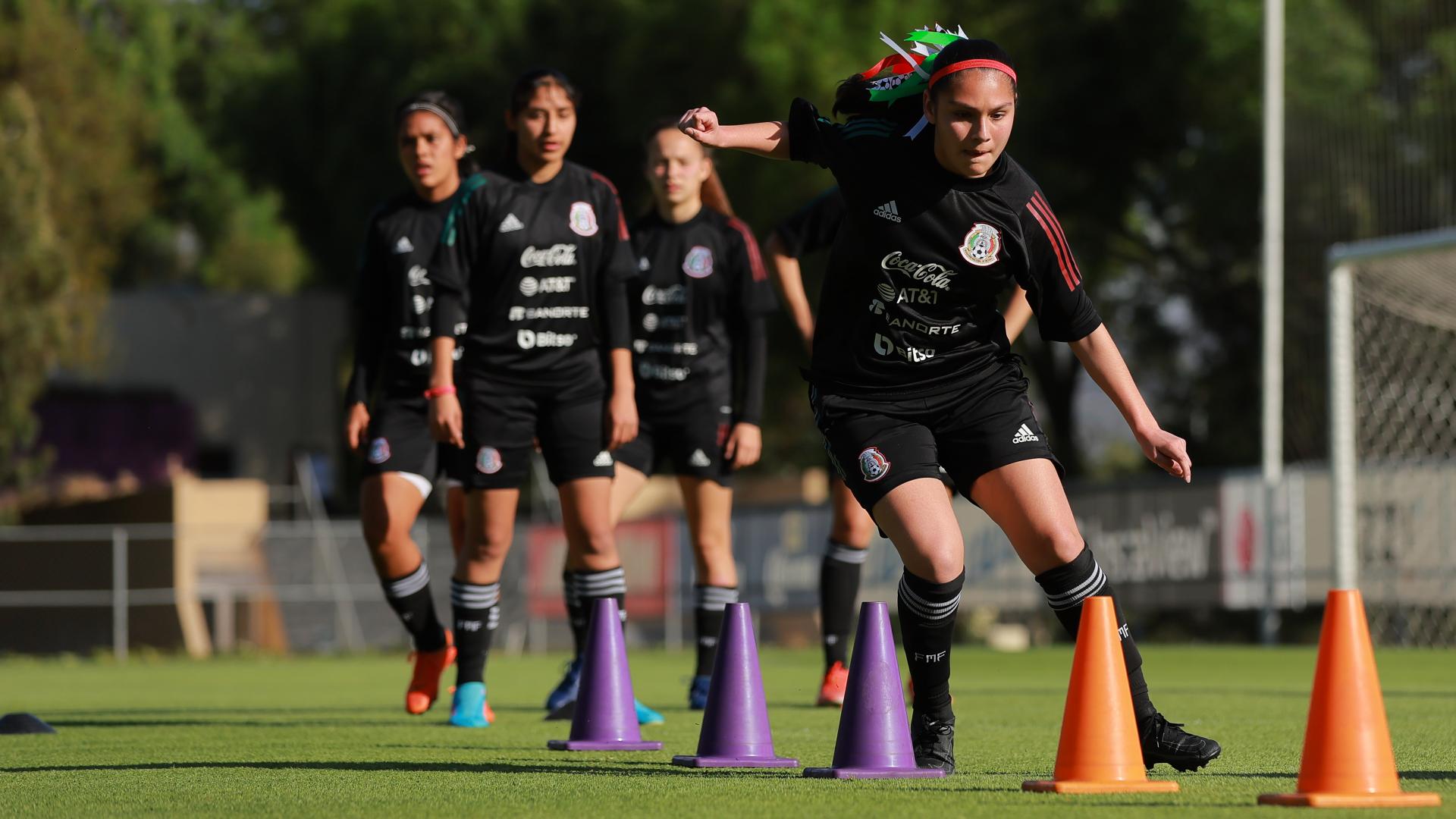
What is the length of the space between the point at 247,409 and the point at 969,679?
36009mm

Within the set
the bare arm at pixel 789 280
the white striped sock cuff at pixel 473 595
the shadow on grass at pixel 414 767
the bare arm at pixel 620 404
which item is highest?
the bare arm at pixel 789 280

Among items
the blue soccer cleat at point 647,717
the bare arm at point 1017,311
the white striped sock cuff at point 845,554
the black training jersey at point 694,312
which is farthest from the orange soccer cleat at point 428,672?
the bare arm at point 1017,311

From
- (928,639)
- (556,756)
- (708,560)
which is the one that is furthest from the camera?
(708,560)

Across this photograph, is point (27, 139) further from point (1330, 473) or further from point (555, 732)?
point (555, 732)

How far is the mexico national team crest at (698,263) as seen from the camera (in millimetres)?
8922

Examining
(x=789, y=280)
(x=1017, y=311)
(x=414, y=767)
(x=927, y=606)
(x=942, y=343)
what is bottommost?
(x=414, y=767)

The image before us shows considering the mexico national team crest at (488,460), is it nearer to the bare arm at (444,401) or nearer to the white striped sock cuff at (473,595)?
the bare arm at (444,401)

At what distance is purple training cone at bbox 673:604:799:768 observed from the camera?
5.85 meters

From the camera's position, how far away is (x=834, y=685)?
28.9 feet

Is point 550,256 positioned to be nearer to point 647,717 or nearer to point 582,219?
point 582,219

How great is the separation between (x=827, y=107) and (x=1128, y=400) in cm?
2259

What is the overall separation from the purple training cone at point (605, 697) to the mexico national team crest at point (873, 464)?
1225mm

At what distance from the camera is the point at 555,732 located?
7473mm

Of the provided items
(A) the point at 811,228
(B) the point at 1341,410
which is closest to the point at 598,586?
(A) the point at 811,228
